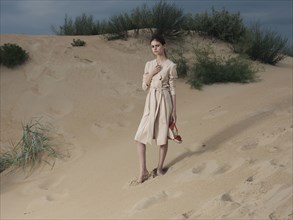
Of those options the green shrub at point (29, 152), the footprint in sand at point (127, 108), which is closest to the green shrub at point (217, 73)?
the footprint in sand at point (127, 108)

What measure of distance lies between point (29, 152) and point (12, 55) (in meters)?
3.04

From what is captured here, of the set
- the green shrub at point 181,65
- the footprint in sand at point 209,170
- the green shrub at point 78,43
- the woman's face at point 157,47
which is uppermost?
the woman's face at point 157,47

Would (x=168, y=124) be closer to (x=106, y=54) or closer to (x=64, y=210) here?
(x=64, y=210)

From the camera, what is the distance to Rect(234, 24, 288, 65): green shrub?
422 inches

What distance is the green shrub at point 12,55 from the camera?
910cm

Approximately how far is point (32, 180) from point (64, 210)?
1.45 metres

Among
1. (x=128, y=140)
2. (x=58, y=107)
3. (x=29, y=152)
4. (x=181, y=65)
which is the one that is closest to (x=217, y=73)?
(x=181, y=65)

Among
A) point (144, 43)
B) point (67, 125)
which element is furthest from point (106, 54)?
point (67, 125)

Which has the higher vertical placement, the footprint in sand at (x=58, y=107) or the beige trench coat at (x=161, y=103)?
the beige trench coat at (x=161, y=103)

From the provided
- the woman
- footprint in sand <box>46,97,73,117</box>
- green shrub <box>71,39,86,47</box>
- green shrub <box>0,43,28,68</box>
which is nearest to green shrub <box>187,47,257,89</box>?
footprint in sand <box>46,97,73,117</box>

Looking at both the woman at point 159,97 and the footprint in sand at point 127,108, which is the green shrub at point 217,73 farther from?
the woman at point 159,97

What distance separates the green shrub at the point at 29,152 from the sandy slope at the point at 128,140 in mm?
211

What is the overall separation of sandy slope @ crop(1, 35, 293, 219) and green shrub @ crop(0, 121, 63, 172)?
21 centimetres

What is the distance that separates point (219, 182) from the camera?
455 centimetres
